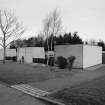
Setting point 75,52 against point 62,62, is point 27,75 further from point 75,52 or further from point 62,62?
point 75,52

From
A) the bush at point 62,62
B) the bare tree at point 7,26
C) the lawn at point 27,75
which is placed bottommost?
the lawn at point 27,75

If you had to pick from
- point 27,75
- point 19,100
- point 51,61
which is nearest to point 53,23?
point 51,61

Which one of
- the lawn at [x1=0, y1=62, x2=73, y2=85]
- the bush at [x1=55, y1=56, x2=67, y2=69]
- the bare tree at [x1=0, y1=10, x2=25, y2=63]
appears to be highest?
the bare tree at [x1=0, y1=10, x2=25, y2=63]

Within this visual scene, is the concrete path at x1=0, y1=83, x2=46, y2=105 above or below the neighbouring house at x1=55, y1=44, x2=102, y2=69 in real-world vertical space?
below

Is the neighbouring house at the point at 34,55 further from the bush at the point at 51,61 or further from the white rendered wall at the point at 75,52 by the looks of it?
the white rendered wall at the point at 75,52

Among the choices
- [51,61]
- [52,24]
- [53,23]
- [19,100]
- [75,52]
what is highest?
[53,23]

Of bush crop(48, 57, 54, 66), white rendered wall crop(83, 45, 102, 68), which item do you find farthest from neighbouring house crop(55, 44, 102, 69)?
bush crop(48, 57, 54, 66)

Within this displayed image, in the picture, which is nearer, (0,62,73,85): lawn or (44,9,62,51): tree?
(0,62,73,85): lawn

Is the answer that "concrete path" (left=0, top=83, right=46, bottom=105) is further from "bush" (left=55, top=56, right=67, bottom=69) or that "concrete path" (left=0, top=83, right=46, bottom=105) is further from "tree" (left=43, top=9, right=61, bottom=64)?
"tree" (left=43, top=9, right=61, bottom=64)

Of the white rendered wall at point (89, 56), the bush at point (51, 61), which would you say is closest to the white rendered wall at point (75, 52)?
the white rendered wall at point (89, 56)

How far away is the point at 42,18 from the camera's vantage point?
70.5ft

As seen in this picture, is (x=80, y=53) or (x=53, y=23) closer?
(x=80, y=53)

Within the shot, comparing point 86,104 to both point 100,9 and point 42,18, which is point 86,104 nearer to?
point 100,9

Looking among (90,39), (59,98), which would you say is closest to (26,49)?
(59,98)
